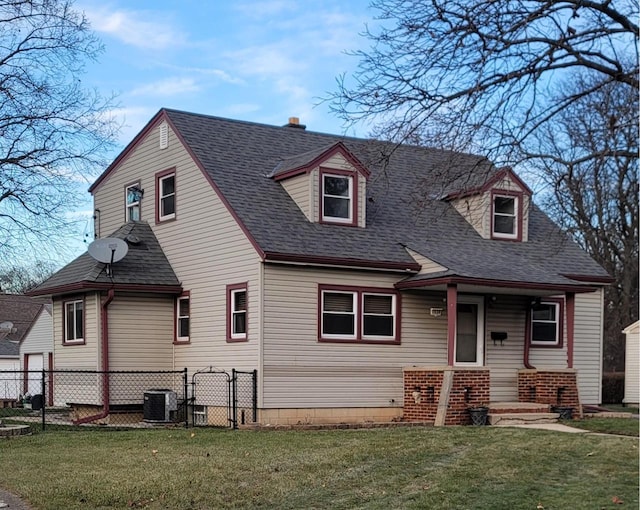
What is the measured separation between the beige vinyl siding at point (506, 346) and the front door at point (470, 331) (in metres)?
0.17

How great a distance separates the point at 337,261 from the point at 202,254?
11.3 feet

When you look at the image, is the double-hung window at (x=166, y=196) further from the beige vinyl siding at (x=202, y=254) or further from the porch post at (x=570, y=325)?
the porch post at (x=570, y=325)

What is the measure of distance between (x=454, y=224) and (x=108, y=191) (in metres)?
9.47

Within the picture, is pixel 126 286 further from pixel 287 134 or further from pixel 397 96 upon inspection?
pixel 397 96

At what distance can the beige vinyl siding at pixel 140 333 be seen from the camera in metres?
19.8

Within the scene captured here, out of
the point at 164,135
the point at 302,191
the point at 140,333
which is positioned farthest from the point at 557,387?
the point at 164,135

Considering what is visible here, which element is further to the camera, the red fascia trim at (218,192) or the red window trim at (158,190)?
the red window trim at (158,190)

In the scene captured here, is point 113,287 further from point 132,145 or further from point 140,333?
point 132,145

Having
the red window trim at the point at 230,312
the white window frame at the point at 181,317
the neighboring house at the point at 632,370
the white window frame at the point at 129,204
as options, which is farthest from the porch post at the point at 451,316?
the neighboring house at the point at 632,370

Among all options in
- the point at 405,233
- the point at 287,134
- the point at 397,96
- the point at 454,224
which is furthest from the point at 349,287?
the point at 397,96

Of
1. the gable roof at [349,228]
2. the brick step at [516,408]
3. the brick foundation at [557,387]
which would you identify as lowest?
the brick step at [516,408]

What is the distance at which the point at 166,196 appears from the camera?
21.4 m

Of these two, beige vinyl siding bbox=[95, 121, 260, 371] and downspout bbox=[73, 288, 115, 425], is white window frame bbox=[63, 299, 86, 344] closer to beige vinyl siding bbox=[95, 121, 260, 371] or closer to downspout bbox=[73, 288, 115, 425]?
downspout bbox=[73, 288, 115, 425]

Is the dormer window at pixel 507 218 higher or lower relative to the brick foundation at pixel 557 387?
higher
